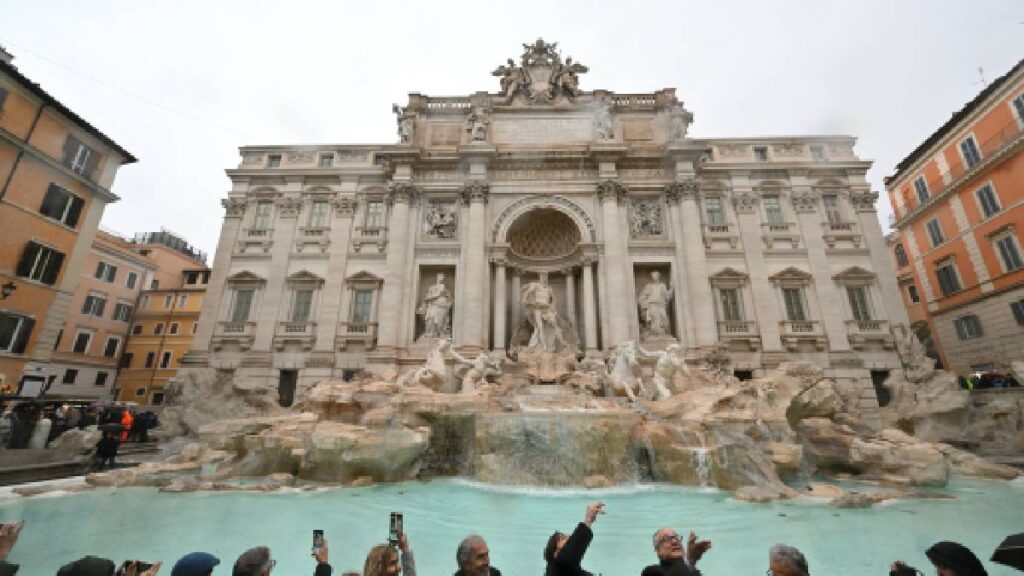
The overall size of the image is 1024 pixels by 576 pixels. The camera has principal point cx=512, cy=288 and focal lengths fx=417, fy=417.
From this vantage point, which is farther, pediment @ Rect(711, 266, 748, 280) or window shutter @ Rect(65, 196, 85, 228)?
pediment @ Rect(711, 266, 748, 280)

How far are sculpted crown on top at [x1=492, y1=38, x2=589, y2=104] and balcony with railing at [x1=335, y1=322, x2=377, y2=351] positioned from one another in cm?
1314

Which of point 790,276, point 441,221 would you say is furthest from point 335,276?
point 790,276

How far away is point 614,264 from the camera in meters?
18.3

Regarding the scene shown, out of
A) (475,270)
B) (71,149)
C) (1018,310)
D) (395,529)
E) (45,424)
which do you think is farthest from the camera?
(475,270)

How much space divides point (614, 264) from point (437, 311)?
8013 millimetres

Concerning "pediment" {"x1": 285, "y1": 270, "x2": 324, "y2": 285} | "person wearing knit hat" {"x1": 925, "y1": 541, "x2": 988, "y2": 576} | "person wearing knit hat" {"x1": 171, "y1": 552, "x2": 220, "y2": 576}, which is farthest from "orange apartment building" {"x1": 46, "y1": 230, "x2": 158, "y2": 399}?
"person wearing knit hat" {"x1": 925, "y1": 541, "x2": 988, "y2": 576}

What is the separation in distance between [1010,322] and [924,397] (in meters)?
7.90

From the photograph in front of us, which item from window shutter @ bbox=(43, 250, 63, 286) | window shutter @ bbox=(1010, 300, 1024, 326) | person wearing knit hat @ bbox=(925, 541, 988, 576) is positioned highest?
window shutter @ bbox=(43, 250, 63, 286)

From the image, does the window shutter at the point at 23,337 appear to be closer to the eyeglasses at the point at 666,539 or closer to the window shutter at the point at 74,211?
the window shutter at the point at 74,211

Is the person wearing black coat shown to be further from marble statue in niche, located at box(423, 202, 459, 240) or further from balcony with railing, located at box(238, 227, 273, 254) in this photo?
balcony with railing, located at box(238, 227, 273, 254)

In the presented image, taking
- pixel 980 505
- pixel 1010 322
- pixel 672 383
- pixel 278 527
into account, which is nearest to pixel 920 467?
pixel 980 505

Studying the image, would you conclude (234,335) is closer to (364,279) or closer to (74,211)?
(364,279)

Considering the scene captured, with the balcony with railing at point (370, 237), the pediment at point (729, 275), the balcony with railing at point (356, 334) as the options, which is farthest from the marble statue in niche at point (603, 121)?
the balcony with railing at point (356, 334)

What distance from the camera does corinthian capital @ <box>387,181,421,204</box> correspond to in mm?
19719
